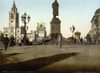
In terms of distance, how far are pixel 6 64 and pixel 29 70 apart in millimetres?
1253

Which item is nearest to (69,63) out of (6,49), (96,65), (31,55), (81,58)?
(81,58)

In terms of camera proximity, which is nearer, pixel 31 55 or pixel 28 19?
pixel 31 55

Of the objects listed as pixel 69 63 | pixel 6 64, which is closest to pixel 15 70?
pixel 6 64

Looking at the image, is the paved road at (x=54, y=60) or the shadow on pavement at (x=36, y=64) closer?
the paved road at (x=54, y=60)

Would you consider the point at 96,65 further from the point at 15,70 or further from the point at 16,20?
the point at 16,20

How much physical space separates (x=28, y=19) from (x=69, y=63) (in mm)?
3845

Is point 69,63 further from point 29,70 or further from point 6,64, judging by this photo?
point 6,64

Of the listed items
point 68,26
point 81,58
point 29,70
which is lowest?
point 29,70

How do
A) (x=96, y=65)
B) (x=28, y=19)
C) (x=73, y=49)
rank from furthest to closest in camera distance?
(x=28, y=19)
(x=73, y=49)
(x=96, y=65)

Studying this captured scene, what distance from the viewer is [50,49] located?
34.4 feet

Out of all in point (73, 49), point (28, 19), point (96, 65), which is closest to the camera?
point (96, 65)

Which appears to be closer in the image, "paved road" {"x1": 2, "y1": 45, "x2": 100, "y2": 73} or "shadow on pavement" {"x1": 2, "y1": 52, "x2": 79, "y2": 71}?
"paved road" {"x1": 2, "y1": 45, "x2": 100, "y2": 73}

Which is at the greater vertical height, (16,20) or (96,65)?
(16,20)

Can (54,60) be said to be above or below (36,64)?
above
